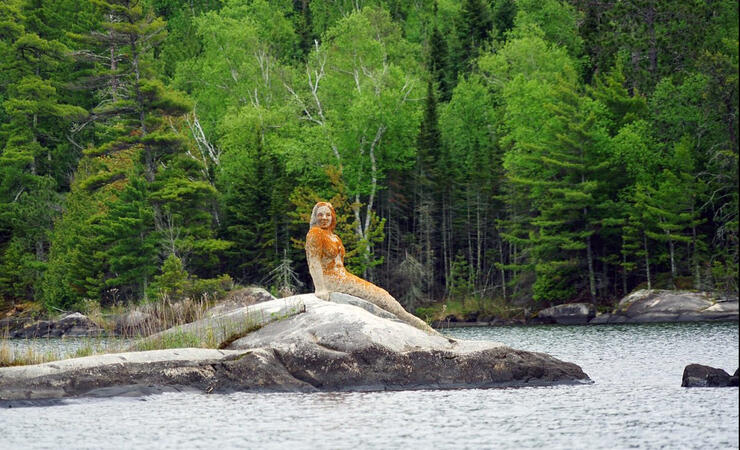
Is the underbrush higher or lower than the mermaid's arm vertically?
lower

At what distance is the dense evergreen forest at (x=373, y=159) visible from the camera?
50.6m

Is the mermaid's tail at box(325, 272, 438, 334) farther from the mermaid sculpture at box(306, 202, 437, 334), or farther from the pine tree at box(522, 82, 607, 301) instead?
the pine tree at box(522, 82, 607, 301)

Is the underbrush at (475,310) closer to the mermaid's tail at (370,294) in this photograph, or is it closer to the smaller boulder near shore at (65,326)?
the smaller boulder near shore at (65,326)

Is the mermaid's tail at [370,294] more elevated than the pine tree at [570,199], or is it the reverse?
the pine tree at [570,199]

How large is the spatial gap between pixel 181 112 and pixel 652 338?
29072 millimetres

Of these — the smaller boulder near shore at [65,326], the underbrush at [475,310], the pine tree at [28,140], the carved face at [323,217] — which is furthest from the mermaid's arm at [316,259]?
the pine tree at [28,140]

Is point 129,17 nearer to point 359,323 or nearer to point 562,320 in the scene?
point 562,320

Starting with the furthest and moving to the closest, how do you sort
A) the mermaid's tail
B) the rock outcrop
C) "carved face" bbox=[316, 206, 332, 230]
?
1. "carved face" bbox=[316, 206, 332, 230]
2. the mermaid's tail
3. the rock outcrop

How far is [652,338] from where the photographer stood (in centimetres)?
3381

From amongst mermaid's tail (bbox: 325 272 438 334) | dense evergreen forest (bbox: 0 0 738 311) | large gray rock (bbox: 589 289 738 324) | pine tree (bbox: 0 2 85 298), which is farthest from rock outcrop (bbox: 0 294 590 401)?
pine tree (bbox: 0 2 85 298)

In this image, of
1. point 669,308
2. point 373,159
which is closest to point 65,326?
point 373,159

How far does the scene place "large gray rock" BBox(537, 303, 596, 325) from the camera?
50250 millimetres

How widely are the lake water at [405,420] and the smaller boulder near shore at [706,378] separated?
31cm

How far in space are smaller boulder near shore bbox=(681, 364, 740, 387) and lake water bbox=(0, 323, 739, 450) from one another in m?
0.31
